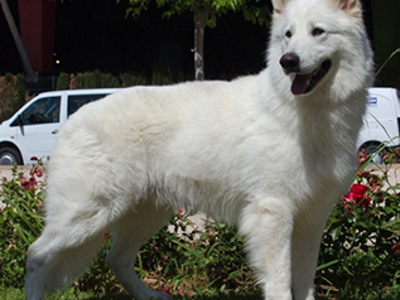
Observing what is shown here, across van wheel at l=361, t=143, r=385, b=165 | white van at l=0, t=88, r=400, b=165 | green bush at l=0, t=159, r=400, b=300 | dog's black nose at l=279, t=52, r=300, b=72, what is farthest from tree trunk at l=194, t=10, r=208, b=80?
dog's black nose at l=279, t=52, r=300, b=72

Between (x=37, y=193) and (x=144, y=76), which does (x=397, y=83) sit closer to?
(x=144, y=76)

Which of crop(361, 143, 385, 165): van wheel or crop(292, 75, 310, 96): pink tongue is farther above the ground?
crop(292, 75, 310, 96): pink tongue

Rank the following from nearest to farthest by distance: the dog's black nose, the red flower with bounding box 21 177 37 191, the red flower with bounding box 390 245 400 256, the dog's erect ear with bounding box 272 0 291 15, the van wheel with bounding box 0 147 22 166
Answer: the dog's black nose, the dog's erect ear with bounding box 272 0 291 15, the red flower with bounding box 390 245 400 256, the red flower with bounding box 21 177 37 191, the van wheel with bounding box 0 147 22 166

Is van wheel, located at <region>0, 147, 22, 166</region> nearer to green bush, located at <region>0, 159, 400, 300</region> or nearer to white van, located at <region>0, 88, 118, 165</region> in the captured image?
white van, located at <region>0, 88, 118, 165</region>

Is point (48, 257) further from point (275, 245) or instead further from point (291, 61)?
point (291, 61)

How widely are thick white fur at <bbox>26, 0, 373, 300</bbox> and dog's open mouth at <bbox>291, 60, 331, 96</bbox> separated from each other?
0.06 m

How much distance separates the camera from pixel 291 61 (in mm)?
3568

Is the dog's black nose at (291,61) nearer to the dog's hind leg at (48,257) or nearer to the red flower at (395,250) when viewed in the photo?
the dog's hind leg at (48,257)

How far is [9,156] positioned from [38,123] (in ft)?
3.45

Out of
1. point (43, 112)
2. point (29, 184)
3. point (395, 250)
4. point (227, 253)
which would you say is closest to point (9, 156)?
point (43, 112)

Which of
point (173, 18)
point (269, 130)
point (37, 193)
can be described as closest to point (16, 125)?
point (173, 18)

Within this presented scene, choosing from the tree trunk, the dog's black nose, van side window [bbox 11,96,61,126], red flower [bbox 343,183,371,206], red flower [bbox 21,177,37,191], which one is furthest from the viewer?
van side window [bbox 11,96,61,126]

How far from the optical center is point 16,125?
47.5ft

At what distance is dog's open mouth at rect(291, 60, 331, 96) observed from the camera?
3.69 m
